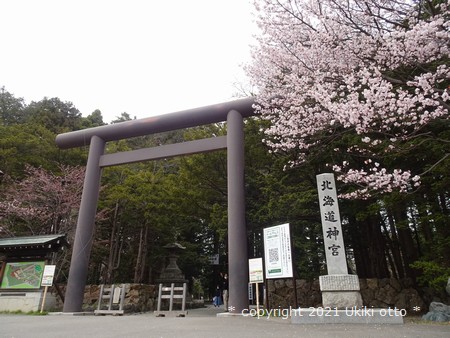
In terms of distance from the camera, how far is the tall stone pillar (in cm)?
621

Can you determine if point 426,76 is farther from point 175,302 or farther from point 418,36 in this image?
point 175,302

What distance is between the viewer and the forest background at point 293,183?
6375 mm

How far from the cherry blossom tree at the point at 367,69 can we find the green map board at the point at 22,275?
885 centimetres

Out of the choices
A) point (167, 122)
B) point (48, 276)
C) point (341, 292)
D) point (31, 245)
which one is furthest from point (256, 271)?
point (31, 245)

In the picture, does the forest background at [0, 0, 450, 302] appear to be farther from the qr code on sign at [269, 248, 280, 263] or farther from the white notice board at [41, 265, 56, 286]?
the white notice board at [41, 265, 56, 286]

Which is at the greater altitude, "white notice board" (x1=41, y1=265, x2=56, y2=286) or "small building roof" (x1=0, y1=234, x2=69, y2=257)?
"small building roof" (x1=0, y1=234, x2=69, y2=257)

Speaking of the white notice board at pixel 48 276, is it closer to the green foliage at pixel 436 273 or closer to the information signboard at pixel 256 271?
the information signboard at pixel 256 271

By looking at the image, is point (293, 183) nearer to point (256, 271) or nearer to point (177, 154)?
point (177, 154)

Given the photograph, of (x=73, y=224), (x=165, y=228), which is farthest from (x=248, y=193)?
(x=73, y=224)

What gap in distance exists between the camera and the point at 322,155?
33.3ft

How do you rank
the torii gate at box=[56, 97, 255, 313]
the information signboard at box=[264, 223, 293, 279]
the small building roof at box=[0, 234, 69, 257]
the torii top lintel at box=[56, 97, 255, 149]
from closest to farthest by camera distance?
the information signboard at box=[264, 223, 293, 279], the torii gate at box=[56, 97, 255, 313], the torii top lintel at box=[56, 97, 255, 149], the small building roof at box=[0, 234, 69, 257]

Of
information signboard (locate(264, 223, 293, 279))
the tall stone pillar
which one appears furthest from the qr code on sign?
the tall stone pillar

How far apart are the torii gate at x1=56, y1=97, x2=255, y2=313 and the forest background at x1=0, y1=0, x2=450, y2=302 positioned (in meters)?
0.99

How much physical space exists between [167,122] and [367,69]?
6229 mm
